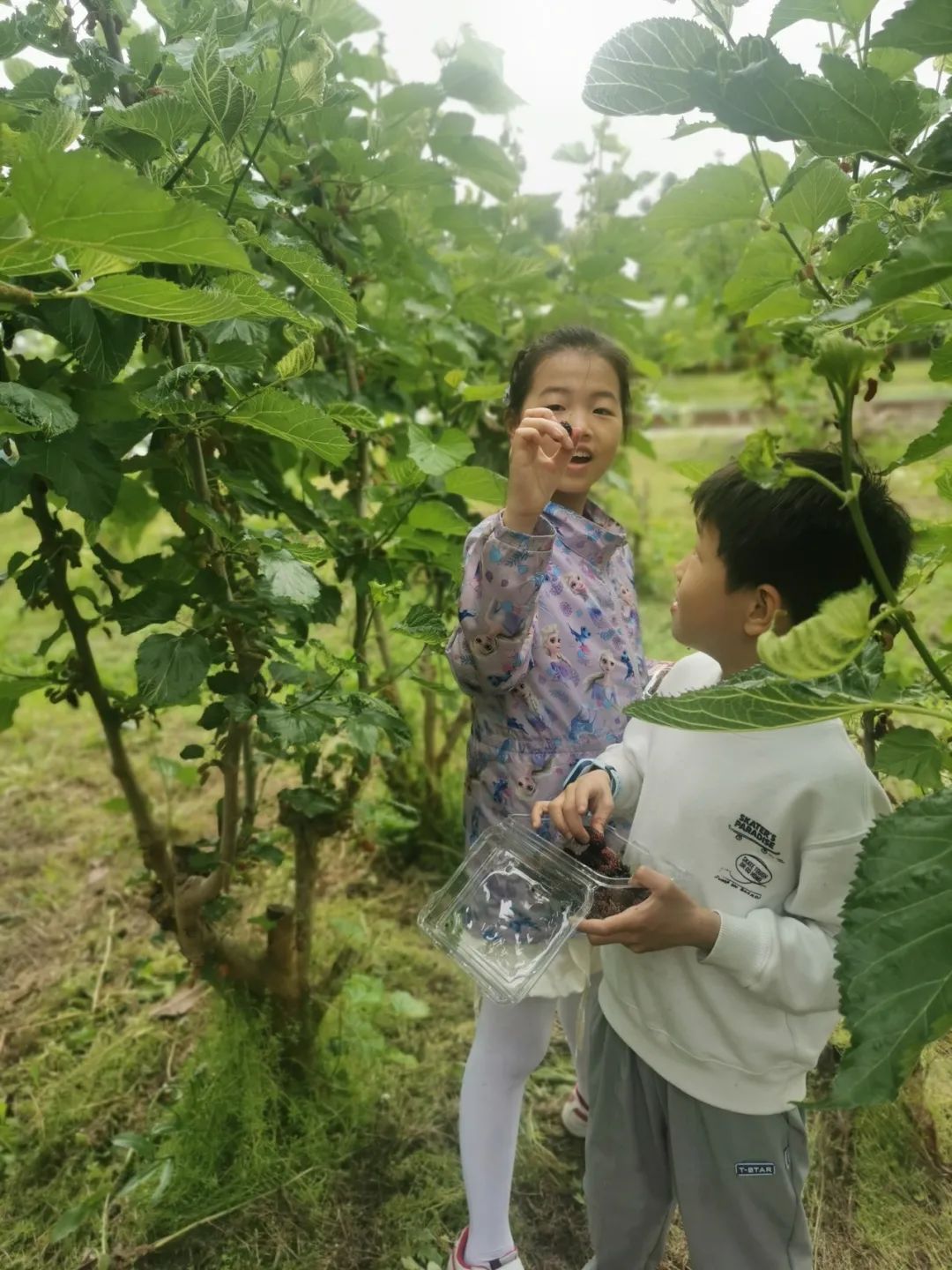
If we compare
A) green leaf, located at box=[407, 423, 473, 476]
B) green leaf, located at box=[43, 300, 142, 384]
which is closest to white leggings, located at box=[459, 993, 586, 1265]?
green leaf, located at box=[407, 423, 473, 476]

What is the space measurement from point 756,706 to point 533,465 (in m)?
Answer: 0.45

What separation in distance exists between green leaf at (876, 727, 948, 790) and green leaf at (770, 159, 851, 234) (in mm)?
453

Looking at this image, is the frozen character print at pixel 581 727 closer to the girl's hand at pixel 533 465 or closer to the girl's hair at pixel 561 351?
the girl's hand at pixel 533 465

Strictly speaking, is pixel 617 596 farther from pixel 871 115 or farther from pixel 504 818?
pixel 871 115

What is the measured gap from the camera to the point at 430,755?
6.82 feet

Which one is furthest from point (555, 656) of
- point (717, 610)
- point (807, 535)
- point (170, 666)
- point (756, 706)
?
point (756, 706)

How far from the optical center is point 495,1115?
1206 mm

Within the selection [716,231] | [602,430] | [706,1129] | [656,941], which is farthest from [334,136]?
[716,231]

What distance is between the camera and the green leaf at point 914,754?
82 centimetres

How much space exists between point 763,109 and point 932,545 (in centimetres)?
59

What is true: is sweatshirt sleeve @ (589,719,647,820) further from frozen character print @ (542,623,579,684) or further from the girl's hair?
the girl's hair

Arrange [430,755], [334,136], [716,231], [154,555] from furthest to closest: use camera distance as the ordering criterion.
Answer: [716,231], [430,755], [334,136], [154,555]

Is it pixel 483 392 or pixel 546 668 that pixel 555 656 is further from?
pixel 483 392

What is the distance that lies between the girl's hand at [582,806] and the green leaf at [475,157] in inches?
38.2
